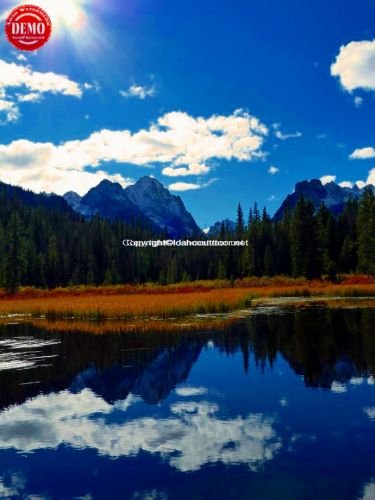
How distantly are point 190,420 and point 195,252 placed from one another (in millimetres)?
154003

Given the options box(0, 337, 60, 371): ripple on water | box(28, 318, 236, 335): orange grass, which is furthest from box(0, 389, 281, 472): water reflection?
box(28, 318, 236, 335): orange grass

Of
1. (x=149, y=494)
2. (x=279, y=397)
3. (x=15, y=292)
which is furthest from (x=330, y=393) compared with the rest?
(x=15, y=292)

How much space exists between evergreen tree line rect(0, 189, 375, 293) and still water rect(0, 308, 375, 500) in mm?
63133

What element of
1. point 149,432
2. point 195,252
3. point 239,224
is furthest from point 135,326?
point 195,252

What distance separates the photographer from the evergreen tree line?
85.6 metres

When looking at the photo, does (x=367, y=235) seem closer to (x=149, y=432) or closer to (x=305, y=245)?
(x=305, y=245)

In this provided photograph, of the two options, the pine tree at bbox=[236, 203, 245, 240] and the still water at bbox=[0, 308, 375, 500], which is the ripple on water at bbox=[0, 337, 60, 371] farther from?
the pine tree at bbox=[236, 203, 245, 240]

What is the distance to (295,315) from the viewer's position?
1506 inches

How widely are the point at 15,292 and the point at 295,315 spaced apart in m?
60.3

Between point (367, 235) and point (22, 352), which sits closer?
point (22, 352)

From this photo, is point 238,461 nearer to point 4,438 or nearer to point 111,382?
point 4,438

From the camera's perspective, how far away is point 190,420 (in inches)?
524

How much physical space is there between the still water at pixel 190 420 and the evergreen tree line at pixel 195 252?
6313cm

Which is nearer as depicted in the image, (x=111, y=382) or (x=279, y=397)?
(x=279, y=397)
